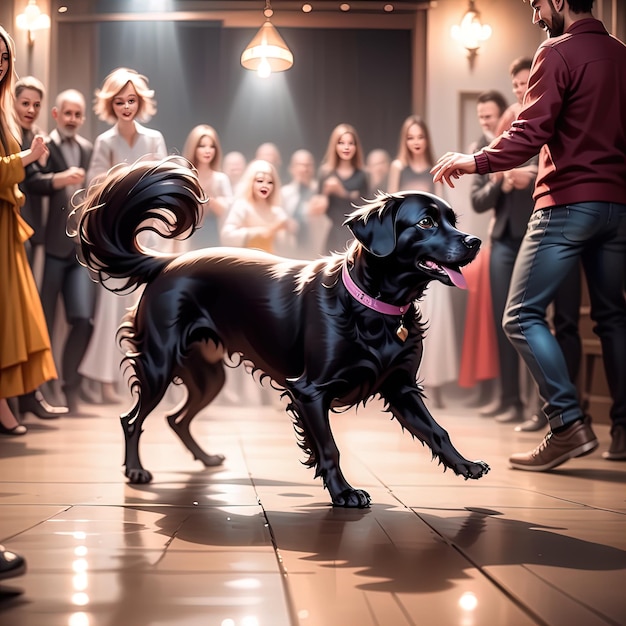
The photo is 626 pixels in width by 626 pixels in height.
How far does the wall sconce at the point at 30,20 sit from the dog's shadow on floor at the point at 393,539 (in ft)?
14.9

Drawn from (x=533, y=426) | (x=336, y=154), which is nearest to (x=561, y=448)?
(x=533, y=426)

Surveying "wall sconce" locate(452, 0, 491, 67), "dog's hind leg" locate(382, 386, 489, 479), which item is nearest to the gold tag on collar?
"dog's hind leg" locate(382, 386, 489, 479)

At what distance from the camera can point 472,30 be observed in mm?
6203

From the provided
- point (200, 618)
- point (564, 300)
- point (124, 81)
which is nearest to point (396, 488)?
point (200, 618)

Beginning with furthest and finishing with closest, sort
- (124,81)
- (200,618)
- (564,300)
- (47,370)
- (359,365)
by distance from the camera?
(124,81)
(564,300)
(47,370)
(359,365)
(200,618)

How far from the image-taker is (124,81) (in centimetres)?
513

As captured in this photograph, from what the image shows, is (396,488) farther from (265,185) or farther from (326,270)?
(265,185)

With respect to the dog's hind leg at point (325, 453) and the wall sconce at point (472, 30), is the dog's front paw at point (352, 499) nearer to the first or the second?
the dog's hind leg at point (325, 453)

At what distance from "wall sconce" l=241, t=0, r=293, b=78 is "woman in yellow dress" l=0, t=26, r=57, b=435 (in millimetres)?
2735

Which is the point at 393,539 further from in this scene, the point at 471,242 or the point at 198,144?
the point at 198,144

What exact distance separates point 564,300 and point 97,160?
2856mm

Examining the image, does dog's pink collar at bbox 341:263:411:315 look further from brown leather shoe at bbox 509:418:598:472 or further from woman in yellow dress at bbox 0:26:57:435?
woman in yellow dress at bbox 0:26:57:435

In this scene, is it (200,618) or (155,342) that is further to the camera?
(155,342)

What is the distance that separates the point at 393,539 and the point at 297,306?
744mm
